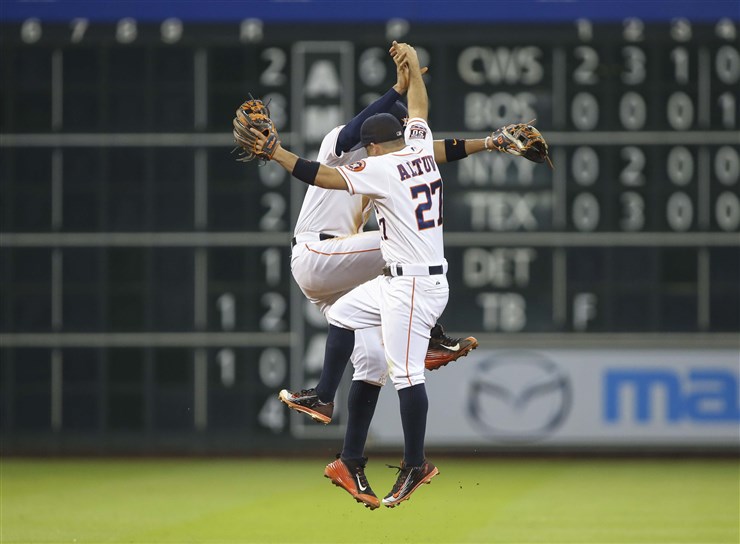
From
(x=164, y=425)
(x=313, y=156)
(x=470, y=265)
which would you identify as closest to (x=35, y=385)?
(x=164, y=425)

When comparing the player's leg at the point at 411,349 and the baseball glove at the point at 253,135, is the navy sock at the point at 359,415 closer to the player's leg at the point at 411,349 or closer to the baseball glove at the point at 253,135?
the player's leg at the point at 411,349

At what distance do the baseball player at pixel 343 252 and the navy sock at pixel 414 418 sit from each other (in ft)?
0.78

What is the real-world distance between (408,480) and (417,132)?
1.65 meters

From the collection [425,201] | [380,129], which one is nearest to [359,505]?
[425,201]

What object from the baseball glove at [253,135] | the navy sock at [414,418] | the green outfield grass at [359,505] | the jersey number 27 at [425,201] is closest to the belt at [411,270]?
the jersey number 27 at [425,201]

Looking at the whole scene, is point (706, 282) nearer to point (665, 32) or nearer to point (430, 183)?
point (665, 32)

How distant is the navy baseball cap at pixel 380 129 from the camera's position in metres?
6.46

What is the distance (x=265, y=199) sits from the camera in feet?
39.9

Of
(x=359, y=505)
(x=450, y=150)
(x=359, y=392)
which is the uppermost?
(x=450, y=150)

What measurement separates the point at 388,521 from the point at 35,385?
13.6ft

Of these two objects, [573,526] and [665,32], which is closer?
[573,526]

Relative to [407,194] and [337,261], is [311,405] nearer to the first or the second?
[337,261]

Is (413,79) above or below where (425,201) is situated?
above

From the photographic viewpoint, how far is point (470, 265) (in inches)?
479
